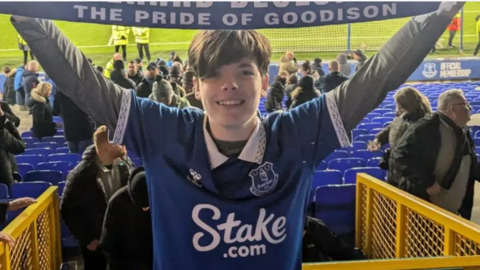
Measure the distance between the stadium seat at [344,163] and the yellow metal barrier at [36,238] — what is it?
1.46 metres

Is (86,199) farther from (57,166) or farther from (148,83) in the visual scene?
(148,83)

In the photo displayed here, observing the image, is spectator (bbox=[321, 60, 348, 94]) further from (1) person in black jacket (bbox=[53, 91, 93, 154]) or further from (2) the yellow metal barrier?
(2) the yellow metal barrier

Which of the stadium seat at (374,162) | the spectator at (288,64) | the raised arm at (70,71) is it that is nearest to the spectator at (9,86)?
the raised arm at (70,71)

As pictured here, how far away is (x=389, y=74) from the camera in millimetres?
2139

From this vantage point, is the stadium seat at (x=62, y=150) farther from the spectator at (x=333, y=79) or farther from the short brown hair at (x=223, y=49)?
the spectator at (x=333, y=79)

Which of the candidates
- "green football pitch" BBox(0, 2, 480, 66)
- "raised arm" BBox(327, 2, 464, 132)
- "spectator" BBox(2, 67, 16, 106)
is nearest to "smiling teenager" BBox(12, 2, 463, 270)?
"raised arm" BBox(327, 2, 464, 132)

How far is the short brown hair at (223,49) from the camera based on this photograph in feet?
7.08

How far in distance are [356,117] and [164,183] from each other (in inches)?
29.3

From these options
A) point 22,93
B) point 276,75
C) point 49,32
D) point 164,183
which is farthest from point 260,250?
point 22,93

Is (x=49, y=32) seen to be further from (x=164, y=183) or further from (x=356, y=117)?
(x=356, y=117)

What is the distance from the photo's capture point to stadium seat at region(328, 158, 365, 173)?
10.8ft

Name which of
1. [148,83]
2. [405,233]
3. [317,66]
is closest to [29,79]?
[148,83]

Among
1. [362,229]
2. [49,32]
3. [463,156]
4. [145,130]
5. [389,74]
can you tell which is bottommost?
[362,229]

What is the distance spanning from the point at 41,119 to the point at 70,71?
1068 millimetres
